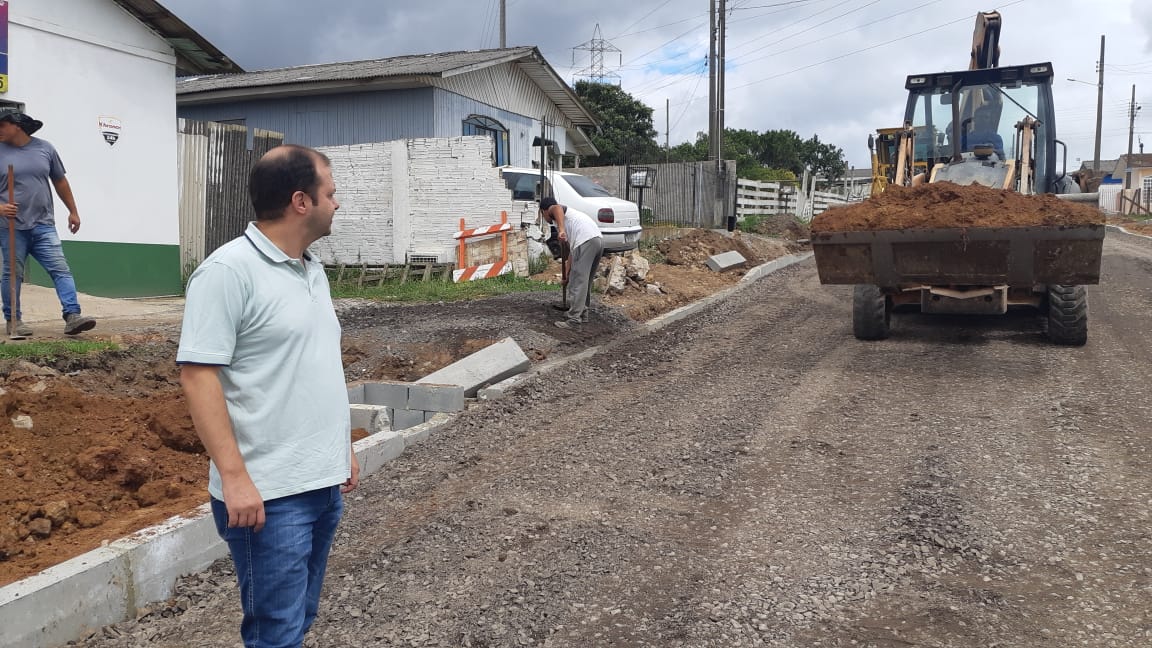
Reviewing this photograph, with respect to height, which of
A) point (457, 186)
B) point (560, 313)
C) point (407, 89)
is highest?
point (407, 89)

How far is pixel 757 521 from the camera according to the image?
4348 mm

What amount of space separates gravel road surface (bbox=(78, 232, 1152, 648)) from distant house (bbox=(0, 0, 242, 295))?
261 inches

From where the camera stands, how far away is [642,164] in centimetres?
2483

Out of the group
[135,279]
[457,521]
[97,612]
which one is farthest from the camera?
[135,279]

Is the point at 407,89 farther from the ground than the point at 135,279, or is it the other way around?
the point at 407,89

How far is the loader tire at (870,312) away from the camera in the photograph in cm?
892

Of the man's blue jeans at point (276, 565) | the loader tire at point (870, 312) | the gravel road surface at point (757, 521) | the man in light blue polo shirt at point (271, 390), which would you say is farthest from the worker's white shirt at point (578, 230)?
the man's blue jeans at point (276, 565)

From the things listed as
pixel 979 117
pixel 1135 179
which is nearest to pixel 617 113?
pixel 979 117

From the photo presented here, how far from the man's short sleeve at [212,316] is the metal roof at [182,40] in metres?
10.5

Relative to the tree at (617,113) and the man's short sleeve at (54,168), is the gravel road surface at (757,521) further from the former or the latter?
the tree at (617,113)

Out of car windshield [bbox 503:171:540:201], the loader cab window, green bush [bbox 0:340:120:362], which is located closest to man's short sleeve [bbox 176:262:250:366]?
green bush [bbox 0:340:120:362]

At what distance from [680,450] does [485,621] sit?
94.1 inches

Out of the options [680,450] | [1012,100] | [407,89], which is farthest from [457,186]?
[680,450]

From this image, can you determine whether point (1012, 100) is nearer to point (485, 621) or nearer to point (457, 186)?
point (457, 186)
